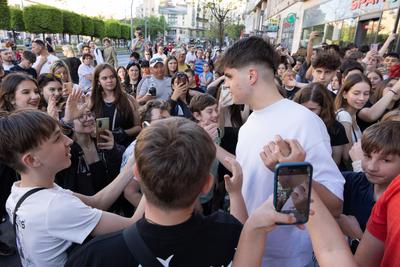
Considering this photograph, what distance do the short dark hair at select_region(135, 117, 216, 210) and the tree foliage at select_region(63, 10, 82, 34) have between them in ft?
125

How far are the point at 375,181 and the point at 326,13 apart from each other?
60.4ft

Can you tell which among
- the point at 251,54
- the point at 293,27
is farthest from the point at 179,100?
the point at 293,27

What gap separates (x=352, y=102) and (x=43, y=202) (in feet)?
10.4

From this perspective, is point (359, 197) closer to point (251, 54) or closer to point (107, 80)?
point (251, 54)

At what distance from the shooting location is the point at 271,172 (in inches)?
63.3

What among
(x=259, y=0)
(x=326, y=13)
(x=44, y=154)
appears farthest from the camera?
(x=259, y=0)

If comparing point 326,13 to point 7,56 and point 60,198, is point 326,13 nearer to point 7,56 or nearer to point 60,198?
point 7,56

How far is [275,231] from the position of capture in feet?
5.59

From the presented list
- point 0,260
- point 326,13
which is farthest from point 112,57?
point 326,13

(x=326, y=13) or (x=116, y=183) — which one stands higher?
(x=326, y=13)

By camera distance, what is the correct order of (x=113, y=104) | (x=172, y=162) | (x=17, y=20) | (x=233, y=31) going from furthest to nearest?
(x=233, y=31) < (x=17, y=20) < (x=113, y=104) < (x=172, y=162)

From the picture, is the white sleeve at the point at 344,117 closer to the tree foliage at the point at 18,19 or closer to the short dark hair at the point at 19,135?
the short dark hair at the point at 19,135

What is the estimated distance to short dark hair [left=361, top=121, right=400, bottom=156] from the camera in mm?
1766

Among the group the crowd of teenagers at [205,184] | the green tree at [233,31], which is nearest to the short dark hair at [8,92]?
the crowd of teenagers at [205,184]
